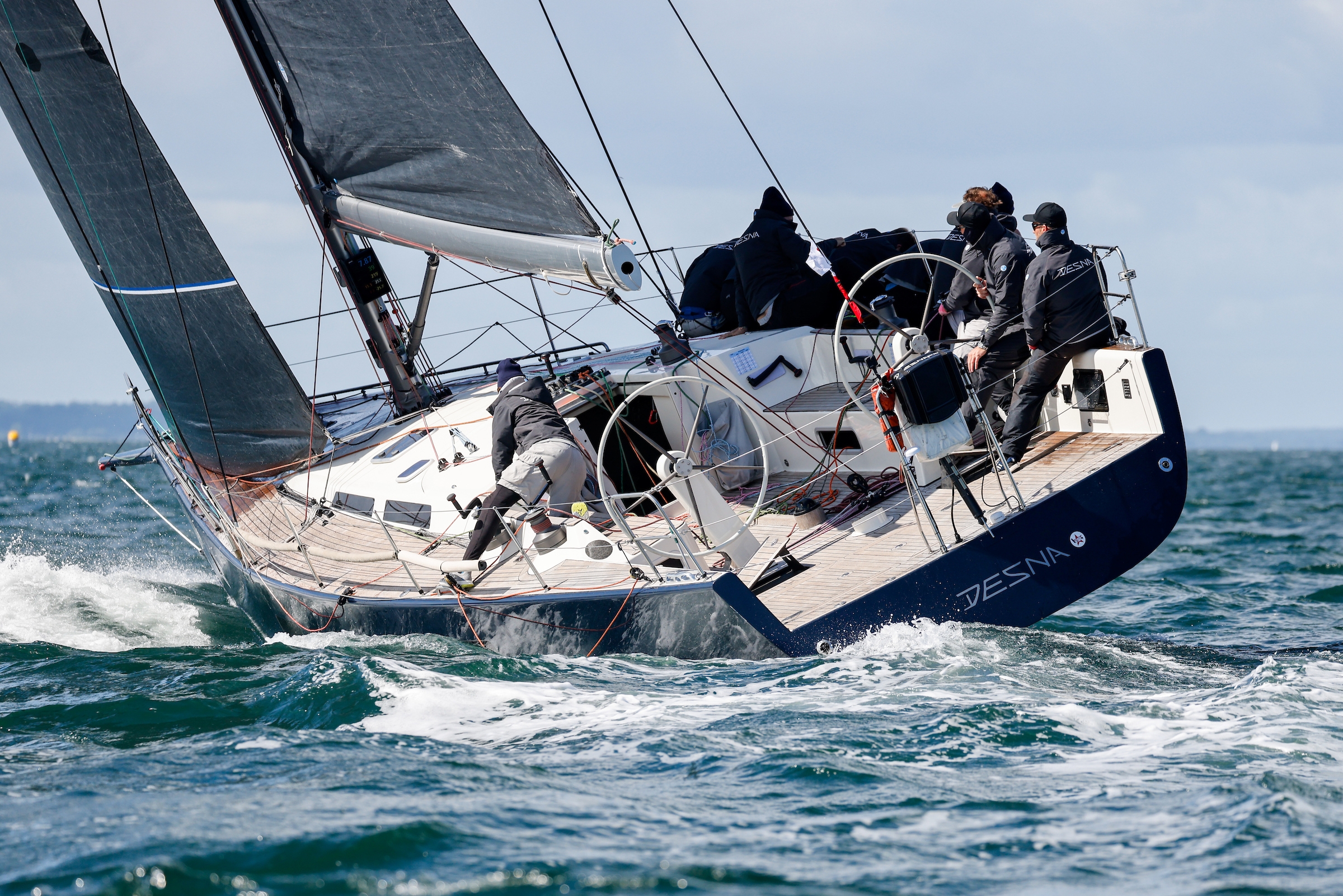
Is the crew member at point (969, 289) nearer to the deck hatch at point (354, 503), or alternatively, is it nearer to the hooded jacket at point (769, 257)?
the hooded jacket at point (769, 257)

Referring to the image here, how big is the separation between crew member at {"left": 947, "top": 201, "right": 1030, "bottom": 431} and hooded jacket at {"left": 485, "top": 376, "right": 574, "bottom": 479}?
2.24 metres

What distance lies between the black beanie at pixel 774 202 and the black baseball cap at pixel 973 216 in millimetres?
1724

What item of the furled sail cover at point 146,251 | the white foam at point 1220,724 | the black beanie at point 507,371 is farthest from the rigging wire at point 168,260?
the white foam at point 1220,724

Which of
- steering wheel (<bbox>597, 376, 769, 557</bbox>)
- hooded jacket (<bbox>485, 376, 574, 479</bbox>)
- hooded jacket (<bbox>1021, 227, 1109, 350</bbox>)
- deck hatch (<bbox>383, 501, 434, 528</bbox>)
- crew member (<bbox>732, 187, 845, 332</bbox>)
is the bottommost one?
deck hatch (<bbox>383, 501, 434, 528</bbox>)

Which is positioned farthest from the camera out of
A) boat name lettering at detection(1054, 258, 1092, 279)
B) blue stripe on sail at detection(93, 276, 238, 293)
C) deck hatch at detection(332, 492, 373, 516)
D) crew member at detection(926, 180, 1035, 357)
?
blue stripe on sail at detection(93, 276, 238, 293)

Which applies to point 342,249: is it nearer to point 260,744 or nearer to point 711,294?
point 711,294

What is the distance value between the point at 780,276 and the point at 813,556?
2.56 metres

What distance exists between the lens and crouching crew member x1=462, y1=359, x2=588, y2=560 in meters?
6.15

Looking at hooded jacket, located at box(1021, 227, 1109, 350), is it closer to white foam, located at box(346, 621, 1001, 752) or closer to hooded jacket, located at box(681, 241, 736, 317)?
white foam, located at box(346, 621, 1001, 752)

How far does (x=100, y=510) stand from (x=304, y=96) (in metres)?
10.9

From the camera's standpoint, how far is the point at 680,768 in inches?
161

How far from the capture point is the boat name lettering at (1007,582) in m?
5.44

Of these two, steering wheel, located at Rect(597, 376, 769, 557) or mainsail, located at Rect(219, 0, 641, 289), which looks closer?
steering wheel, located at Rect(597, 376, 769, 557)

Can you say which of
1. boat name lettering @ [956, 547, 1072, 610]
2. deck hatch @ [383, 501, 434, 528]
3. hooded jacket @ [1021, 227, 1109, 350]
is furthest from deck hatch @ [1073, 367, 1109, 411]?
deck hatch @ [383, 501, 434, 528]
